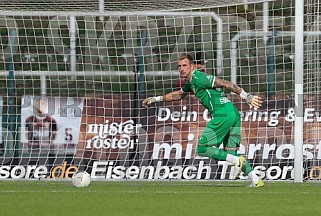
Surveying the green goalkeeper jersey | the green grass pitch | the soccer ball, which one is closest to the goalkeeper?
the green goalkeeper jersey

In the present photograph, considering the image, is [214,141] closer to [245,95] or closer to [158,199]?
[245,95]

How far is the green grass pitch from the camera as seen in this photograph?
31.5ft

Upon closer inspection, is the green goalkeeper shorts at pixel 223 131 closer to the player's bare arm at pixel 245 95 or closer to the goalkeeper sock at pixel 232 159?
the goalkeeper sock at pixel 232 159

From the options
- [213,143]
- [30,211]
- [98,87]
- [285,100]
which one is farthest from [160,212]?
[98,87]

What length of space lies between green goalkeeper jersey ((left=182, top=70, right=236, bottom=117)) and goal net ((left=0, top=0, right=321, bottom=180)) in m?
2.06

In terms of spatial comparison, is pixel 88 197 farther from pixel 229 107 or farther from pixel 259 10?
pixel 259 10

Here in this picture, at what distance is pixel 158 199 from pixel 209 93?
8.51ft

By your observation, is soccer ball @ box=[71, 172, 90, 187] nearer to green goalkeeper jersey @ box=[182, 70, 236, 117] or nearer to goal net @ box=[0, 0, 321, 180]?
green goalkeeper jersey @ box=[182, 70, 236, 117]

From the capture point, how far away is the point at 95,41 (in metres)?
16.8

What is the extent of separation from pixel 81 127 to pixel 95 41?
1.74 m

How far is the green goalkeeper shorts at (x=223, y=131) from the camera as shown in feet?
43.2

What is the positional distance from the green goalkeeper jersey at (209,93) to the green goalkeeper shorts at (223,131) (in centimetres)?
9

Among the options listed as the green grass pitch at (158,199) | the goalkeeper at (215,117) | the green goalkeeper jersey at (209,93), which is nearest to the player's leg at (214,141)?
the goalkeeper at (215,117)

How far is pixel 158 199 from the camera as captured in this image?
11031mm
